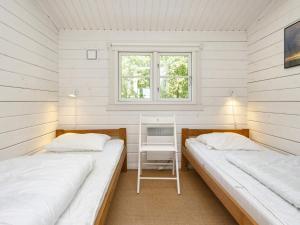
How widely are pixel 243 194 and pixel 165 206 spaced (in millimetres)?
1019

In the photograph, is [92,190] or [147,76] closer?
[92,190]

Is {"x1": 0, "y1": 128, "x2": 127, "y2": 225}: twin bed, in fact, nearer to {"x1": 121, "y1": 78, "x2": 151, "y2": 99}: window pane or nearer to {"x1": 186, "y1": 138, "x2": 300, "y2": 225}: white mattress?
{"x1": 186, "y1": 138, "x2": 300, "y2": 225}: white mattress

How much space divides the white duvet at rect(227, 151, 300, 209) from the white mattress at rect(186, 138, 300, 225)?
0.03 metres

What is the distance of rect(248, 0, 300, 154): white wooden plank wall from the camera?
7.60ft

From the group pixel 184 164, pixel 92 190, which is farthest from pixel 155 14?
pixel 92 190

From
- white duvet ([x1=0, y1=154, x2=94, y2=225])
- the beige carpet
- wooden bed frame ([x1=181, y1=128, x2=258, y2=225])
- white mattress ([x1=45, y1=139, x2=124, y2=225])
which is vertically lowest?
the beige carpet

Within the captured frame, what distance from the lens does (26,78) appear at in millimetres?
2346

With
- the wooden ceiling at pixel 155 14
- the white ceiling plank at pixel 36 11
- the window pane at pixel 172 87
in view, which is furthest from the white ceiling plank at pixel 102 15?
the window pane at pixel 172 87

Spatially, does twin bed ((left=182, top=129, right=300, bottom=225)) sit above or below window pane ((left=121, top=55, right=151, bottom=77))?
below

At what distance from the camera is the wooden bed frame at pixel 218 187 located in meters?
1.34

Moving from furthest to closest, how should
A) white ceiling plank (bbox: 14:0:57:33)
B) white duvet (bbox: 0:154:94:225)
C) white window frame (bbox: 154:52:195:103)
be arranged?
white window frame (bbox: 154:52:195:103)
white ceiling plank (bbox: 14:0:57:33)
white duvet (bbox: 0:154:94:225)

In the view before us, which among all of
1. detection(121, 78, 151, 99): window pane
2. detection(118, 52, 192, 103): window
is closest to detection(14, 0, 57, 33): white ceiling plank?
detection(118, 52, 192, 103): window

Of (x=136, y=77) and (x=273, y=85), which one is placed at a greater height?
(x=136, y=77)

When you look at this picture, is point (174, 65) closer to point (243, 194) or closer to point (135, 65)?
point (135, 65)
